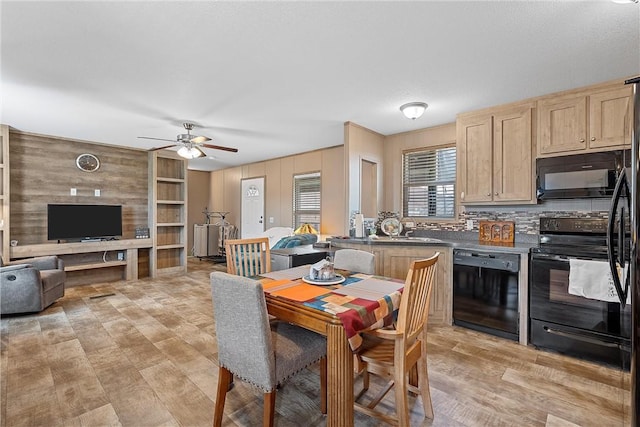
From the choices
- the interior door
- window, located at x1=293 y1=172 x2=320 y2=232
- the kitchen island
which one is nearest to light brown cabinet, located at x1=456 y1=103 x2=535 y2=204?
the kitchen island

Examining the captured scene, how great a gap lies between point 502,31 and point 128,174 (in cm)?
596

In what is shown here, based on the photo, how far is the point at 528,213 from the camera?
337 centimetres

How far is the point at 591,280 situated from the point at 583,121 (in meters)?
1.49

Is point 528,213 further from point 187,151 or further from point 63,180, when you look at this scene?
point 63,180

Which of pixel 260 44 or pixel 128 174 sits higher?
pixel 260 44

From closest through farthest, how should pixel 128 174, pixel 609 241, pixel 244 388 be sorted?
pixel 609 241 → pixel 244 388 → pixel 128 174

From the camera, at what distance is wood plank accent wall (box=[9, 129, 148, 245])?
4.54m

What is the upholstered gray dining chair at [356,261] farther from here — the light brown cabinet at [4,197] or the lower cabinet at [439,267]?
the light brown cabinet at [4,197]

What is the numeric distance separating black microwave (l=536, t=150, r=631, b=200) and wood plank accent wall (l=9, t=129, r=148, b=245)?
6.23 meters

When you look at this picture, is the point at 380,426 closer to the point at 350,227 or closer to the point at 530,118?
the point at 350,227

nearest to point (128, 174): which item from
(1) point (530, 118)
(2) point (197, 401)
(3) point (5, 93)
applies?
(3) point (5, 93)

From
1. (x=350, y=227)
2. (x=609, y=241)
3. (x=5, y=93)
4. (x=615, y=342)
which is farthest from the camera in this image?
(x=350, y=227)

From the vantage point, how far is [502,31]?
2.02 meters

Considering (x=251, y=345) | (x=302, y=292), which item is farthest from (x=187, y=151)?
(x=251, y=345)
